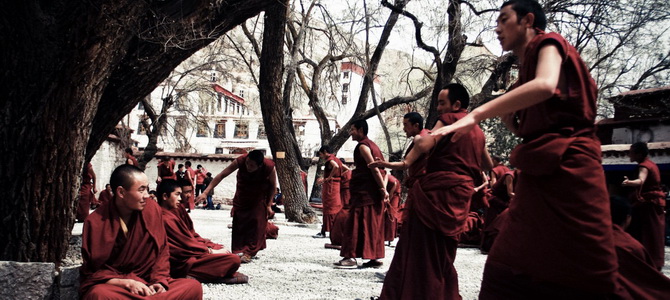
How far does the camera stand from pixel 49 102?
3.91 meters

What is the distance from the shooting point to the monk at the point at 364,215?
19.5 ft

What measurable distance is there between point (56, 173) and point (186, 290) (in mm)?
1432

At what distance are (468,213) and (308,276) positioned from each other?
197cm

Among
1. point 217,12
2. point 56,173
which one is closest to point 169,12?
point 217,12

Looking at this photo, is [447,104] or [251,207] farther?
[251,207]

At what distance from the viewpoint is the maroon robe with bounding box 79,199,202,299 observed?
319 centimetres

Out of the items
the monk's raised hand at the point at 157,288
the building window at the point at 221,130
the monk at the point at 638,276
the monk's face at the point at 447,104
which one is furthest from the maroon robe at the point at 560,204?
the building window at the point at 221,130

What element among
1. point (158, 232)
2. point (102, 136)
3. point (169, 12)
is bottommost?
point (158, 232)

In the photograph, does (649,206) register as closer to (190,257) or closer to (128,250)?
(190,257)

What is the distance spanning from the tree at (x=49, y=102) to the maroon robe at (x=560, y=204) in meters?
3.07

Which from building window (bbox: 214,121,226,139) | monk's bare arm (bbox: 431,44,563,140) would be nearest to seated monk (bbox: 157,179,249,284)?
monk's bare arm (bbox: 431,44,563,140)

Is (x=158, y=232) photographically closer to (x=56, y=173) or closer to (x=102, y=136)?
(x=56, y=173)

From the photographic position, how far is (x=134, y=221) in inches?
135

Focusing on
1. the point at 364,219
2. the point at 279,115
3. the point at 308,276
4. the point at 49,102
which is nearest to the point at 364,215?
the point at 364,219
